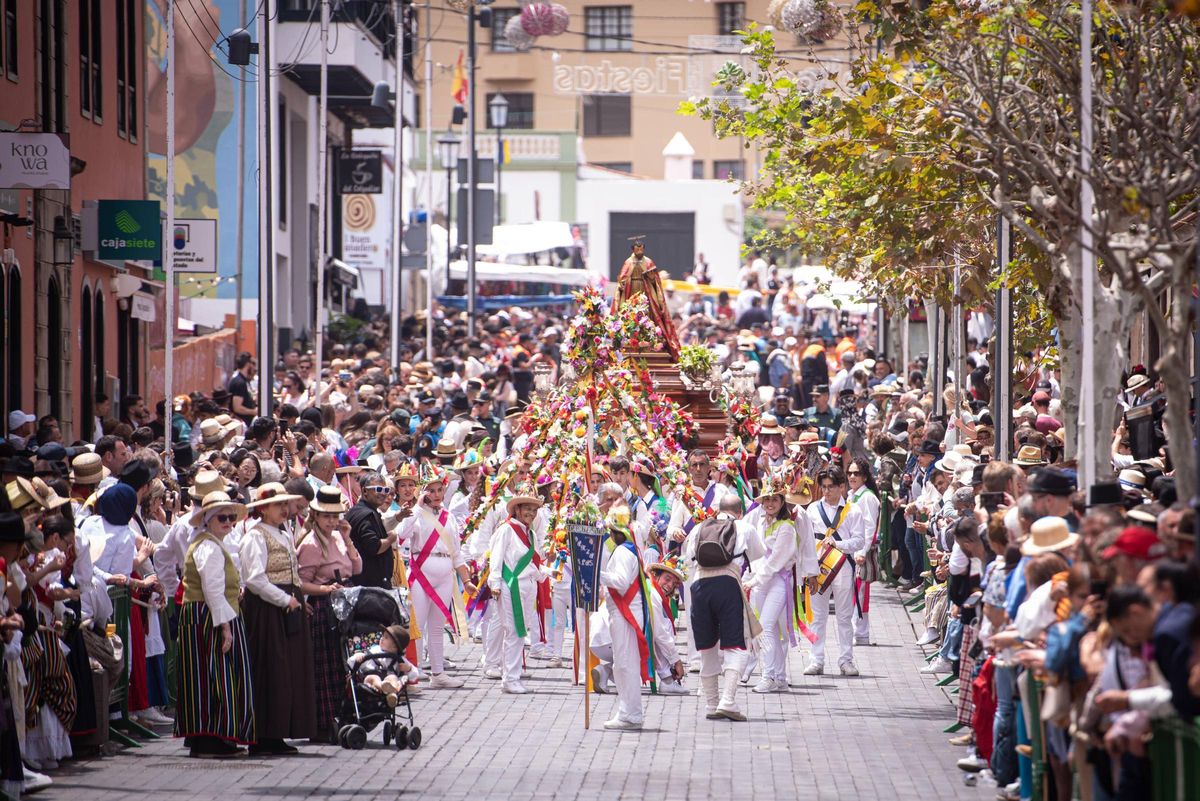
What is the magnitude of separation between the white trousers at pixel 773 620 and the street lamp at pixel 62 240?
33.0 ft

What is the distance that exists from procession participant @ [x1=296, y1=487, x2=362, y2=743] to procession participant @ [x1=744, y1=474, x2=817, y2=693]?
13.1 feet

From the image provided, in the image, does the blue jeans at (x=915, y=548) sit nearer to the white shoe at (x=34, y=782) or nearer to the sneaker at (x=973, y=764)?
the sneaker at (x=973, y=764)

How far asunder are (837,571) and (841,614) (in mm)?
A: 433

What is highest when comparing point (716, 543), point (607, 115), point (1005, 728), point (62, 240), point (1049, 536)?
point (607, 115)

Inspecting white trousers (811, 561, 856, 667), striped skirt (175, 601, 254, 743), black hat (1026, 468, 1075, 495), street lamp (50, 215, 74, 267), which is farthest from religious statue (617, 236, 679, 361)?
black hat (1026, 468, 1075, 495)

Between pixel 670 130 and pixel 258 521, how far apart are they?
6681cm

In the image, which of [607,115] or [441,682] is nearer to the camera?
[441,682]

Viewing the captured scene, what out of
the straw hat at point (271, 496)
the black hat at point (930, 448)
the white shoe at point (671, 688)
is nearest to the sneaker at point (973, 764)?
the white shoe at point (671, 688)

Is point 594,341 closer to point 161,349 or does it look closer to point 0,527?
point 0,527

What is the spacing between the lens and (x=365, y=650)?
1367cm

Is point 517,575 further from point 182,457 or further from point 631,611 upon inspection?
point 182,457

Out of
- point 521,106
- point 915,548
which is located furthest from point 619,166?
point 915,548

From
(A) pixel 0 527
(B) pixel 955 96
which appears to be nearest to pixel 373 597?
(A) pixel 0 527

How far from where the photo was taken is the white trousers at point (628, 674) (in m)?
14.2
